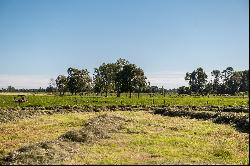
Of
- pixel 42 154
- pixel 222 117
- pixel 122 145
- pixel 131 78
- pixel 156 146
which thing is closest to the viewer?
pixel 42 154

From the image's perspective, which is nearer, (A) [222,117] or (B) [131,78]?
(A) [222,117]

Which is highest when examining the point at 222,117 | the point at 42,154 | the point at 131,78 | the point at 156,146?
the point at 131,78

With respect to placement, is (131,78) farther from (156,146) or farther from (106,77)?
(156,146)

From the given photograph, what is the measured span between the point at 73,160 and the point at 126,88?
13517 centimetres

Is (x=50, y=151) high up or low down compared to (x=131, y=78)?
down

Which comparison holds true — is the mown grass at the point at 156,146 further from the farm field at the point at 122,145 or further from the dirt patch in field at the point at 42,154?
the dirt patch in field at the point at 42,154

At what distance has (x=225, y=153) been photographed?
2748cm

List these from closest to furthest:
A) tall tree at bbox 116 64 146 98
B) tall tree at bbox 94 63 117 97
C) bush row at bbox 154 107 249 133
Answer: bush row at bbox 154 107 249 133, tall tree at bbox 116 64 146 98, tall tree at bbox 94 63 117 97

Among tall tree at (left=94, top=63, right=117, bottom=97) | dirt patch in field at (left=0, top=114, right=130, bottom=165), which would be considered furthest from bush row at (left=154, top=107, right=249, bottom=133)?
tall tree at (left=94, top=63, right=117, bottom=97)

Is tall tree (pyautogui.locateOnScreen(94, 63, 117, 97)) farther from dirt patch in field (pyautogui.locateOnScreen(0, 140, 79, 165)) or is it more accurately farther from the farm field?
dirt patch in field (pyautogui.locateOnScreen(0, 140, 79, 165))

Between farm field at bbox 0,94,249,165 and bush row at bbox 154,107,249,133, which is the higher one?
bush row at bbox 154,107,249,133

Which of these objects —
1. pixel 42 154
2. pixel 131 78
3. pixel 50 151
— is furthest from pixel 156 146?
pixel 131 78

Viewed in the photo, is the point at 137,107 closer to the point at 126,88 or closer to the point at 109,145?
the point at 109,145

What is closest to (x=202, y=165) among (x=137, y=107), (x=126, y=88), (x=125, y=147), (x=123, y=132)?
(x=125, y=147)
